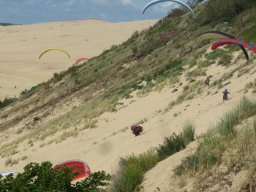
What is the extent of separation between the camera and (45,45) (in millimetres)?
102375

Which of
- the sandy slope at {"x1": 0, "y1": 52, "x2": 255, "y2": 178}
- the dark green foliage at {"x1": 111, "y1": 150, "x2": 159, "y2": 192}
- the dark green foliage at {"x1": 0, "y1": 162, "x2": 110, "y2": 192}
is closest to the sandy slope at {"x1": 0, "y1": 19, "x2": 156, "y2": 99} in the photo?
the sandy slope at {"x1": 0, "y1": 52, "x2": 255, "y2": 178}

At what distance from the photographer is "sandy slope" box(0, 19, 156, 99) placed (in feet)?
216

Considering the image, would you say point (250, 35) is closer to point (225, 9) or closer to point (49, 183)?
point (225, 9)

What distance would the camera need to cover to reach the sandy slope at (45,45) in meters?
65.9

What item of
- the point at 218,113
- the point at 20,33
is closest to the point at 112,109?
the point at 218,113

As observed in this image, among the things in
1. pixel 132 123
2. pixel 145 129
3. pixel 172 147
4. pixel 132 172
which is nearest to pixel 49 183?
pixel 132 172

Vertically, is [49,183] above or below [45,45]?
below

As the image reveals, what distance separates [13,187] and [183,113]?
28.0 feet

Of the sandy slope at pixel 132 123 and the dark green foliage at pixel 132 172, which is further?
the sandy slope at pixel 132 123

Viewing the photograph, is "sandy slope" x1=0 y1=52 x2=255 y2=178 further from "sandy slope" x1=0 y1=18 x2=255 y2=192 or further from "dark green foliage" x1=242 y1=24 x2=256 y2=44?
"dark green foliage" x1=242 y1=24 x2=256 y2=44

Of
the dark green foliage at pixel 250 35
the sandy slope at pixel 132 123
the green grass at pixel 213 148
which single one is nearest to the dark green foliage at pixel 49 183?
the green grass at pixel 213 148

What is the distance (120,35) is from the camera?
11100 centimetres

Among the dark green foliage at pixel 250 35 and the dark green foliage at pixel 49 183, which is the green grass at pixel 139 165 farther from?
the dark green foliage at pixel 250 35

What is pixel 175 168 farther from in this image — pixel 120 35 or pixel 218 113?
pixel 120 35
